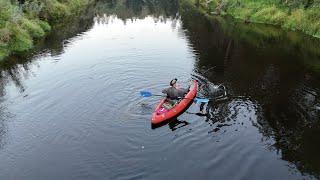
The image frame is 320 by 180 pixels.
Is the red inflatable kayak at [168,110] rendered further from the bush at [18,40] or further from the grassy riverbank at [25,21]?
the bush at [18,40]

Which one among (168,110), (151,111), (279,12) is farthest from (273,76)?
(279,12)

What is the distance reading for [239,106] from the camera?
26.1 metres

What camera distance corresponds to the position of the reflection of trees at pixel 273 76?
2202 centimetres

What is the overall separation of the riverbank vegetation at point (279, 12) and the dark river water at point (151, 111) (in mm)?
4650

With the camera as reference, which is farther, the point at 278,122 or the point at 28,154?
the point at 278,122

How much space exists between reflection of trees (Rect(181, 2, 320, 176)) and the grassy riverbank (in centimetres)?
1835

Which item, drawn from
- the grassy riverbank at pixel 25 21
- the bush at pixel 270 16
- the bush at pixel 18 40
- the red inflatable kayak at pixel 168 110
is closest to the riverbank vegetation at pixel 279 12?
the bush at pixel 270 16

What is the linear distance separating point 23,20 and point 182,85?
77.7 feet

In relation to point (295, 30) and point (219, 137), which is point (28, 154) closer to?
point (219, 137)

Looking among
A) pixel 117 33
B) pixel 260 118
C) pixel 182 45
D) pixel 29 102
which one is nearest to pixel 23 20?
pixel 117 33

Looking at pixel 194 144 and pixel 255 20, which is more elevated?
pixel 194 144

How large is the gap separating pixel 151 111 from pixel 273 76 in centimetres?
1279

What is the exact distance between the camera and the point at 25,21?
45.6 meters

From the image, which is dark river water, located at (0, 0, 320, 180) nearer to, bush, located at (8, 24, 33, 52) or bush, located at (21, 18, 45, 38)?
bush, located at (8, 24, 33, 52)
